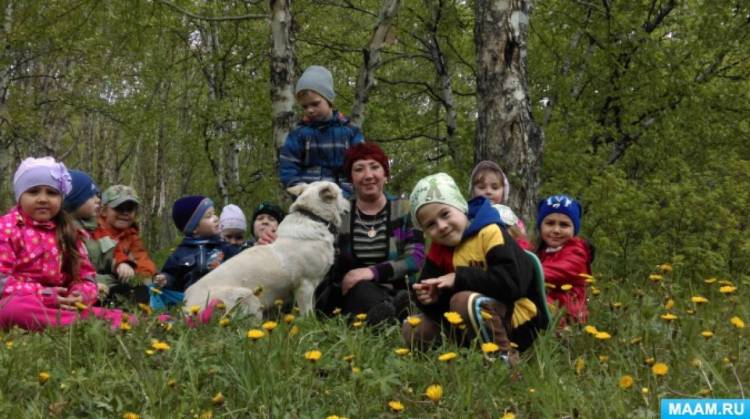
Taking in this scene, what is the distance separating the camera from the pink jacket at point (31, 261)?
4688mm

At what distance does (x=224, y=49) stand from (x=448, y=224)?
14123mm

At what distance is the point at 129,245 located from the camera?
21.1ft

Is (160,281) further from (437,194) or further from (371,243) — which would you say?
(437,194)

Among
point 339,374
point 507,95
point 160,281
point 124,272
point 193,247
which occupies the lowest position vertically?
point 339,374

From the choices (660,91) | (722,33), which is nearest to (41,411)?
(660,91)

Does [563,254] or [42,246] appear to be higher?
[42,246]

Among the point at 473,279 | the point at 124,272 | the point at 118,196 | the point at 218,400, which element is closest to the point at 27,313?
the point at 124,272

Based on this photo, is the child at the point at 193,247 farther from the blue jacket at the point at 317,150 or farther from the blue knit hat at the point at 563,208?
the blue knit hat at the point at 563,208

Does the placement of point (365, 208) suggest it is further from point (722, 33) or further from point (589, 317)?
point (722, 33)

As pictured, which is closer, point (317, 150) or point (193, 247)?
point (317, 150)

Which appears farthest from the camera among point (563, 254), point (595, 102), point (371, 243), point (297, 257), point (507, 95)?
point (595, 102)

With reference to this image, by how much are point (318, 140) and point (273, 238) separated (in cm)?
98

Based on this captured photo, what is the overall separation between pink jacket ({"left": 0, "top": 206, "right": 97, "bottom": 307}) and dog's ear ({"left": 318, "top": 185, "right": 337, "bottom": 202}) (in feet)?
5.98

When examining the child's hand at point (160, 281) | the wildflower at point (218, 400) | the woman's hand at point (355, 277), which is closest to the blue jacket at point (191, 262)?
the child's hand at point (160, 281)
